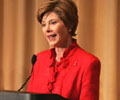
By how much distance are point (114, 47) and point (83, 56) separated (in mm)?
424

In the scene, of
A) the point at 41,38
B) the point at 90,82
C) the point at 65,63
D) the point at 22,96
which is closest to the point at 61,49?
the point at 65,63

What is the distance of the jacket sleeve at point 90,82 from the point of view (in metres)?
0.90

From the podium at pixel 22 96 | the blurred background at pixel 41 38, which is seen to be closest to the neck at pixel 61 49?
the podium at pixel 22 96

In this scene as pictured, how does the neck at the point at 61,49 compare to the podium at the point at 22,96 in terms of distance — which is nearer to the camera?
the podium at the point at 22,96

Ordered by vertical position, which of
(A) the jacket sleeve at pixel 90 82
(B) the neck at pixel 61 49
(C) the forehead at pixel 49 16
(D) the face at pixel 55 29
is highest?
(C) the forehead at pixel 49 16

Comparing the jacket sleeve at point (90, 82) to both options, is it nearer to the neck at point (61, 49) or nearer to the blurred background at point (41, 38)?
the neck at point (61, 49)

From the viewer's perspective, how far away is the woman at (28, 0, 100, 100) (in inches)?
35.9

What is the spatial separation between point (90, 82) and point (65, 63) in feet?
0.38

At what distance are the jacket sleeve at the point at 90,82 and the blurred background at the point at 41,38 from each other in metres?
0.43

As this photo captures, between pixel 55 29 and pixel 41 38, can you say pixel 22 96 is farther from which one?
pixel 41 38

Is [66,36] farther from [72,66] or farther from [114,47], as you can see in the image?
[114,47]

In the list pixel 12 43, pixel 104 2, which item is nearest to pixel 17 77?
pixel 12 43

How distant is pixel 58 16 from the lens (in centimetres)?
95

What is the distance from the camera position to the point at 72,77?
92 cm
